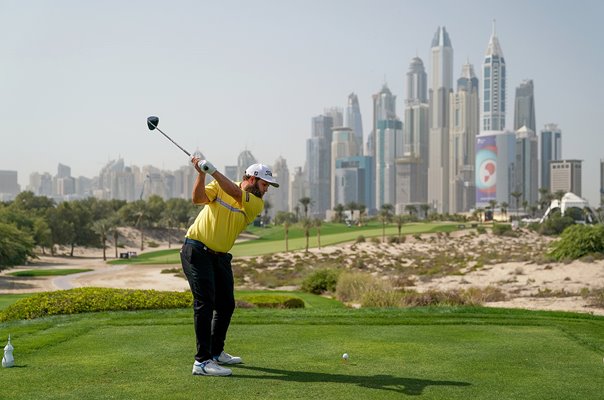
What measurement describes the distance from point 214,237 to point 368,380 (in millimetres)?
2235

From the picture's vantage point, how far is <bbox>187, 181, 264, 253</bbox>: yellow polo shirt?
793 centimetres

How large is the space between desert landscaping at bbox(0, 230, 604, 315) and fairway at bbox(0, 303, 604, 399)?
12.8 meters

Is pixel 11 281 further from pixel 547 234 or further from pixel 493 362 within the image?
pixel 547 234

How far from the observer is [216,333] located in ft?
27.3

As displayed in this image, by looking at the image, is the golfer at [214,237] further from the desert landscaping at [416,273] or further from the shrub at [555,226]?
the shrub at [555,226]

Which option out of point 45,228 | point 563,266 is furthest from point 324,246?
point 563,266

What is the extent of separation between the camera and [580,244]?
43.2m

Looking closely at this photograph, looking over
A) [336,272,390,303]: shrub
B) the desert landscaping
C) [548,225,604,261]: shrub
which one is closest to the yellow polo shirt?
the desert landscaping

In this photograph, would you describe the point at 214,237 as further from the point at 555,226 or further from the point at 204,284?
the point at 555,226

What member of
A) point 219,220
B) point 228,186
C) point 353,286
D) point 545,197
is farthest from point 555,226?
point 228,186

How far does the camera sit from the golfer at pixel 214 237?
7.83 m

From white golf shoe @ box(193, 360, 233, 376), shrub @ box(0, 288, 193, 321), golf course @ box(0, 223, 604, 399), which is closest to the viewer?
golf course @ box(0, 223, 604, 399)

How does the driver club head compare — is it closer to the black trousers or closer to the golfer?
the golfer

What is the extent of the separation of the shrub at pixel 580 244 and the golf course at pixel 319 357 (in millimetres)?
A: 31209
